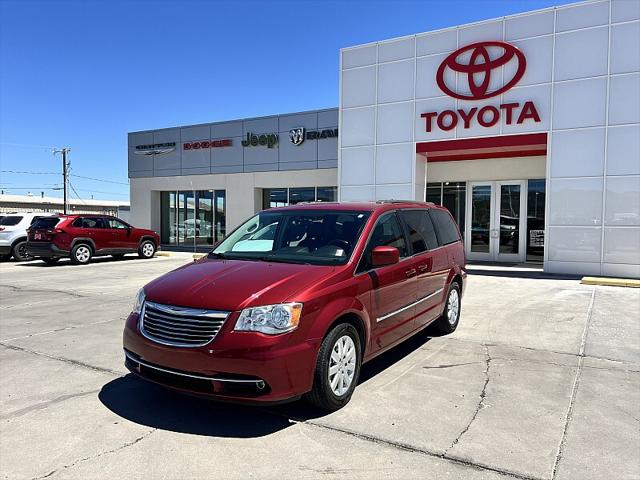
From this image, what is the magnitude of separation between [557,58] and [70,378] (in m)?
14.1

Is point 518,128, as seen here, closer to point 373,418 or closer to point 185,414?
point 373,418

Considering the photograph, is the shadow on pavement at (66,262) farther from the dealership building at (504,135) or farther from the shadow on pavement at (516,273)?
the shadow on pavement at (516,273)

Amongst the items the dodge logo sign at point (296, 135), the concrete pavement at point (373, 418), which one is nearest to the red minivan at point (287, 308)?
the concrete pavement at point (373, 418)

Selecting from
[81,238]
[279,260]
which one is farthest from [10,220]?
[279,260]

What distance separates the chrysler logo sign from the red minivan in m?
21.1

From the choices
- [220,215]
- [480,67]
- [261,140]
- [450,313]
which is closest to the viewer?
[450,313]

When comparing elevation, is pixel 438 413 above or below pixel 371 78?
below

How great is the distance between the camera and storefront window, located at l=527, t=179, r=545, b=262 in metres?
16.6

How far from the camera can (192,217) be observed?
25234mm

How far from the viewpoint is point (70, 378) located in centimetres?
487

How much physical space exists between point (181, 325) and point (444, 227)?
14.3 feet

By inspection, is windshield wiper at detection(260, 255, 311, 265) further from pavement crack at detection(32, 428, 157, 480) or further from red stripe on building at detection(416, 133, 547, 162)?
red stripe on building at detection(416, 133, 547, 162)

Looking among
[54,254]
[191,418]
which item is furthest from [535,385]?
[54,254]

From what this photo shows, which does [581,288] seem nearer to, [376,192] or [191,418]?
[376,192]
